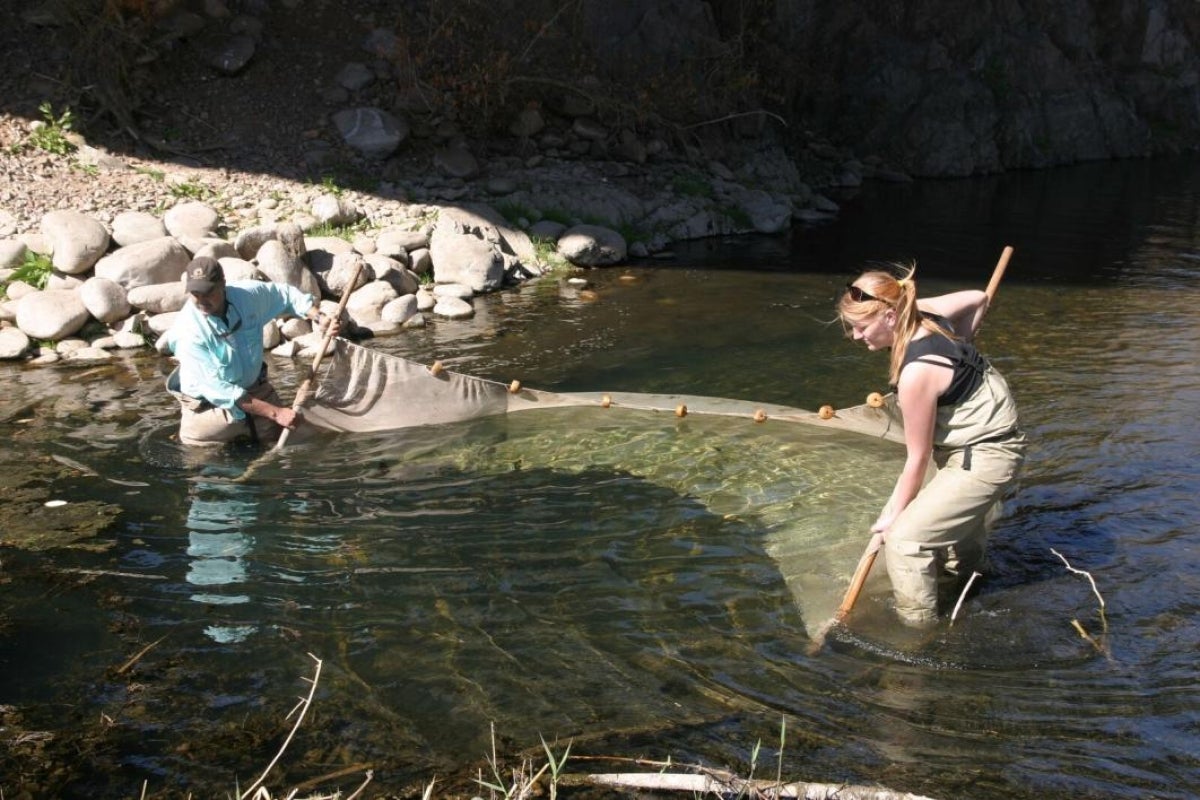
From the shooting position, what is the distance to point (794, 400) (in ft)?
29.3

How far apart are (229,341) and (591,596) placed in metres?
3.24

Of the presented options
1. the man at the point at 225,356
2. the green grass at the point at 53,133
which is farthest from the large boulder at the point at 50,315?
the green grass at the point at 53,133

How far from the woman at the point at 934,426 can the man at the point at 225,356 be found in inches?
163

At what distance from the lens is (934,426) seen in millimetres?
4672

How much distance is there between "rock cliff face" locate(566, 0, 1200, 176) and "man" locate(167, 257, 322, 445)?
12.5 metres

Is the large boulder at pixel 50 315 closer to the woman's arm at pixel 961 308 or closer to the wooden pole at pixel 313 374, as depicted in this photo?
the wooden pole at pixel 313 374

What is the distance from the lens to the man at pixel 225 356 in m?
6.89

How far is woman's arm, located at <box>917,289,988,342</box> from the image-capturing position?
4918 mm

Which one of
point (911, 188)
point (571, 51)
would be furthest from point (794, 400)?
point (911, 188)

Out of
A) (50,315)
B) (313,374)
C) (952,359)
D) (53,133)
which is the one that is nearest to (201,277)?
(313,374)

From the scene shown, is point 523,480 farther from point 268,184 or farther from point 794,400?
point 268,184

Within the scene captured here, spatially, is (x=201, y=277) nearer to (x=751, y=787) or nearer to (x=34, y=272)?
(x=751, y=787)

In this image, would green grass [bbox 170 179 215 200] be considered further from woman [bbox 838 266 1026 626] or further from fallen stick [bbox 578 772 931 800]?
fallen stick [bbox 578 772 931 800]

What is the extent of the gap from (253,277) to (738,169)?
10.3 metres
